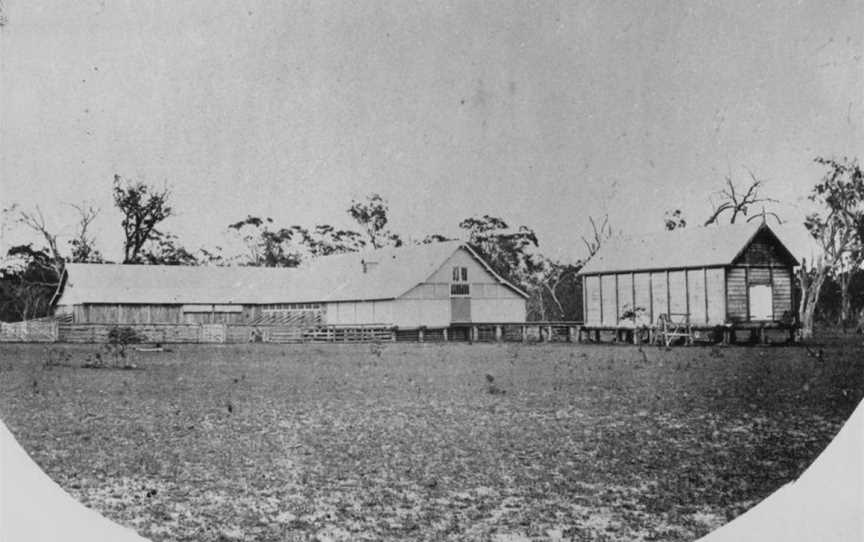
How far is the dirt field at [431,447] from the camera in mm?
8234

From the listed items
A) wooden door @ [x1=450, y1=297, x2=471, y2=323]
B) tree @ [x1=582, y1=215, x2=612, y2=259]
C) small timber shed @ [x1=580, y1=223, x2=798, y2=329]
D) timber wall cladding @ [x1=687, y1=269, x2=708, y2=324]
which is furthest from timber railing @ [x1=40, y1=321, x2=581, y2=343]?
tree @ [x1=582, y1=215, x2=612, y2=259]

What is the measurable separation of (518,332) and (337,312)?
10.7m

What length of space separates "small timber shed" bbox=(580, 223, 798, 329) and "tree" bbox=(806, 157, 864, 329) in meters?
11.7

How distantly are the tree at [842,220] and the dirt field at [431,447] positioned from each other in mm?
1787

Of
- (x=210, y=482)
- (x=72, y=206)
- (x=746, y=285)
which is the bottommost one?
(x=210, y=482)

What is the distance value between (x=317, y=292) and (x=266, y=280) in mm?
3737

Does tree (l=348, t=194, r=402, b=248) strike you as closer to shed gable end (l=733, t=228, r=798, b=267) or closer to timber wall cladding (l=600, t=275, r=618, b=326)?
shed gable end (l=733, t=228, r=798, b=267)

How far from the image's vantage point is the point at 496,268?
45625 mm

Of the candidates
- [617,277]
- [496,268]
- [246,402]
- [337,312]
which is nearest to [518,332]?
[496,268]

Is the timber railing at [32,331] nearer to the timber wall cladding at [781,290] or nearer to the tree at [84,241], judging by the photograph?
the tree at [84,241]

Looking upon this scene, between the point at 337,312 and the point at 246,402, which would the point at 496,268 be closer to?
the point at 337,312

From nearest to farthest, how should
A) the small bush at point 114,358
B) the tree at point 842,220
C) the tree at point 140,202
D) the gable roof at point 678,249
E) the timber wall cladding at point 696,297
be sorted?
the tree at point 842,220 → the tree at point 140,202 → the small bush at point 114,358 → the gable roof at point 678,249 → the timber wall cladding at point 696,297

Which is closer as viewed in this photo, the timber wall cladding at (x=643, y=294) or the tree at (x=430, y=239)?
the timber wall cladding at (x=643, y=294)

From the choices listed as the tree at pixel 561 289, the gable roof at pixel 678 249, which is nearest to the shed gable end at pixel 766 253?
the gable roof at pixel 678 249
